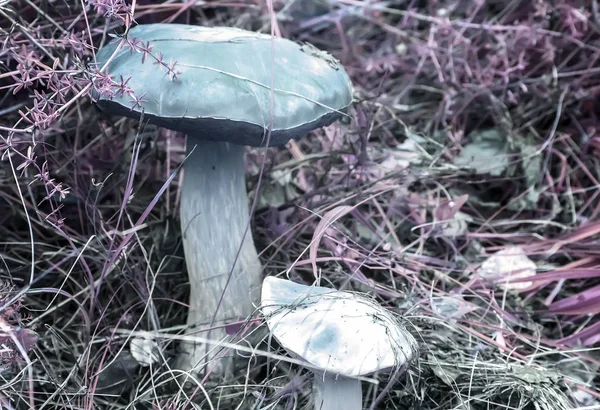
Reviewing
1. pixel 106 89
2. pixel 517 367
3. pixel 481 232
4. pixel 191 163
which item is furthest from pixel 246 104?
pixel 481 232

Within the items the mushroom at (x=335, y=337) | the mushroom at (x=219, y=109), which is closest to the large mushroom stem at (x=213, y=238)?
the mushroom at (x=219, y=109)

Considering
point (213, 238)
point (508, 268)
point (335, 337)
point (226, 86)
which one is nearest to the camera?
point (335, 337)

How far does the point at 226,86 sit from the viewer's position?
115cm

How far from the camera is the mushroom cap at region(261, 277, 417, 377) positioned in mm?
1003

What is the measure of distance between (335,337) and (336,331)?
0.01 metres

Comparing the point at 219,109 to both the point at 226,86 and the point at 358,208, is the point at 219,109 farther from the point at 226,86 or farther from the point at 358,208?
the point at 358,208

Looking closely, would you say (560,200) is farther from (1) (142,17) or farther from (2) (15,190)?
(2) (15,190)

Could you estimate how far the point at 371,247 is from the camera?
1.71 metres

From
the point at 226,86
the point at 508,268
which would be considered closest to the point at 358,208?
the point at 508,268

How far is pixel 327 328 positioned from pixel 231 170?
2.03 feet

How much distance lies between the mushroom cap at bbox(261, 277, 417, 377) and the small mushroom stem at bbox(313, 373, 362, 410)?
0.09 metres

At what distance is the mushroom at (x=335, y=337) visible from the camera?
1005mm

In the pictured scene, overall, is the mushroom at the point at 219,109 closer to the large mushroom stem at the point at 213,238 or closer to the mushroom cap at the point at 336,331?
the large mushroom stem at the point at 213,238

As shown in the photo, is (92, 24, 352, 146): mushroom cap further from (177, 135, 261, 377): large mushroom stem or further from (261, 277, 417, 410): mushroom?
(261, 277, 417, 410): mushroom
